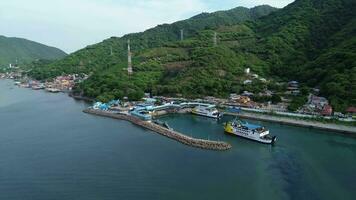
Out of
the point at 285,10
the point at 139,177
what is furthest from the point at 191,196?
the point at 285,10

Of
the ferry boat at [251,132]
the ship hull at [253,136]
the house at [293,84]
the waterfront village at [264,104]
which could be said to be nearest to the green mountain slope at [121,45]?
the house at [293,84]

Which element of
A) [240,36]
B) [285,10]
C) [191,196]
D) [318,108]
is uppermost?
[285,10]

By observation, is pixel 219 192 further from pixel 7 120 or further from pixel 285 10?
pixel 285 10

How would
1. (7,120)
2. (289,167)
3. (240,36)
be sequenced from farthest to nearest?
1. (240,36)
2. (7,120)
3. (289,167)

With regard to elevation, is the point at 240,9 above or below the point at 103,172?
above

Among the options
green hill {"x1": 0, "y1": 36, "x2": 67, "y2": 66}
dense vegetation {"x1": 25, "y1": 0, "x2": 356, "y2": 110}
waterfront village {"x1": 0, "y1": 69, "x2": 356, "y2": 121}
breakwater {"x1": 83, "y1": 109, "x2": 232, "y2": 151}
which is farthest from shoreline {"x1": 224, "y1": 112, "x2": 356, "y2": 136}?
green hill {"x1": 0, "y1": 36, "x2": 67, "y2": 66}

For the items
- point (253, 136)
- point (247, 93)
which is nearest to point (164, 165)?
point (253, 136)

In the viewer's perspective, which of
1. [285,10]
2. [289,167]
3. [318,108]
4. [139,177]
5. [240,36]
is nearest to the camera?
[139,177]

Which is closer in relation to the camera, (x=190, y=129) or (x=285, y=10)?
(x=190, y=129)
